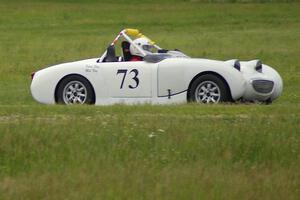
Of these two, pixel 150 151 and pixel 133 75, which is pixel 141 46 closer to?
pixel 133 75

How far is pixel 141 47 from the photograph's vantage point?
49.9ft

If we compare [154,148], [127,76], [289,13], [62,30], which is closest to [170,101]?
[127,76]

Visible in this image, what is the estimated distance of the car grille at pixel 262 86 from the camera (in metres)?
14.3

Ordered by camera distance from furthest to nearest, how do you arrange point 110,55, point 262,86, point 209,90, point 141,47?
1. point 141,47
2. point 110,55
3. point 262,86
4. point 209,90

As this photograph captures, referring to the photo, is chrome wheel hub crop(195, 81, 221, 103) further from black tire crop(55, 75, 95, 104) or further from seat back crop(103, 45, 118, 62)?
black tire crop(55, 75, 95, 104)

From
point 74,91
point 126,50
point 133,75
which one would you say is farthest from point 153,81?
point 74,91

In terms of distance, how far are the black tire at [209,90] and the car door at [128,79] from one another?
0.77 meters

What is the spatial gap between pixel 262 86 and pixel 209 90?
904 mm

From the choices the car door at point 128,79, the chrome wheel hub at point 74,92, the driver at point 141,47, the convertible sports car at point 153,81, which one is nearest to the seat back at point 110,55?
the convertible sports car at point 153,81

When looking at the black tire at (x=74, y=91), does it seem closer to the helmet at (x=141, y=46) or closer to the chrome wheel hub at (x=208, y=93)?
the helmet at (x=141, y=46)

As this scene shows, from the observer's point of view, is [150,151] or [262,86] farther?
[262,86]

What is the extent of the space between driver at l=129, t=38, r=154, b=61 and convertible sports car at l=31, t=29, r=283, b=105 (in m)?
0.04

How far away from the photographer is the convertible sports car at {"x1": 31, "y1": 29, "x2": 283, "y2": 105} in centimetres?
1418

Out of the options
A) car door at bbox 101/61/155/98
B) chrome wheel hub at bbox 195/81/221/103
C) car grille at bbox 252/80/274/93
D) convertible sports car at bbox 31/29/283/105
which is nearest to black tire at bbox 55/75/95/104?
convertible sports car at bbox 31/29/283/105
